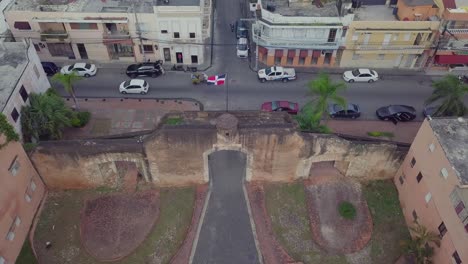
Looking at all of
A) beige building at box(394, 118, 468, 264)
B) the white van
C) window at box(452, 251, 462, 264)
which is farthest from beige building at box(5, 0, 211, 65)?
window at box(452, 251, 462, 264)

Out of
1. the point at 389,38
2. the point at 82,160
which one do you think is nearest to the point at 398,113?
the point at 389,38

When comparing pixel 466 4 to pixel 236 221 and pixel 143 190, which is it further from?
pixel 143 190

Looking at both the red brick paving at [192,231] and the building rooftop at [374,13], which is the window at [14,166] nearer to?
the red brick paving at [192,231]

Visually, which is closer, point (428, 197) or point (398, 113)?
point (428, 197)

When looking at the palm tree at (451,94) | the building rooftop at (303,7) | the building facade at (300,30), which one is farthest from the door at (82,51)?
the palm tree at (451,94)

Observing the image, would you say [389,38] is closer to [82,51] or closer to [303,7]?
[303,7]

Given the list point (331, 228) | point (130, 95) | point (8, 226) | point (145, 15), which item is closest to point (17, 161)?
point (8, 226)
